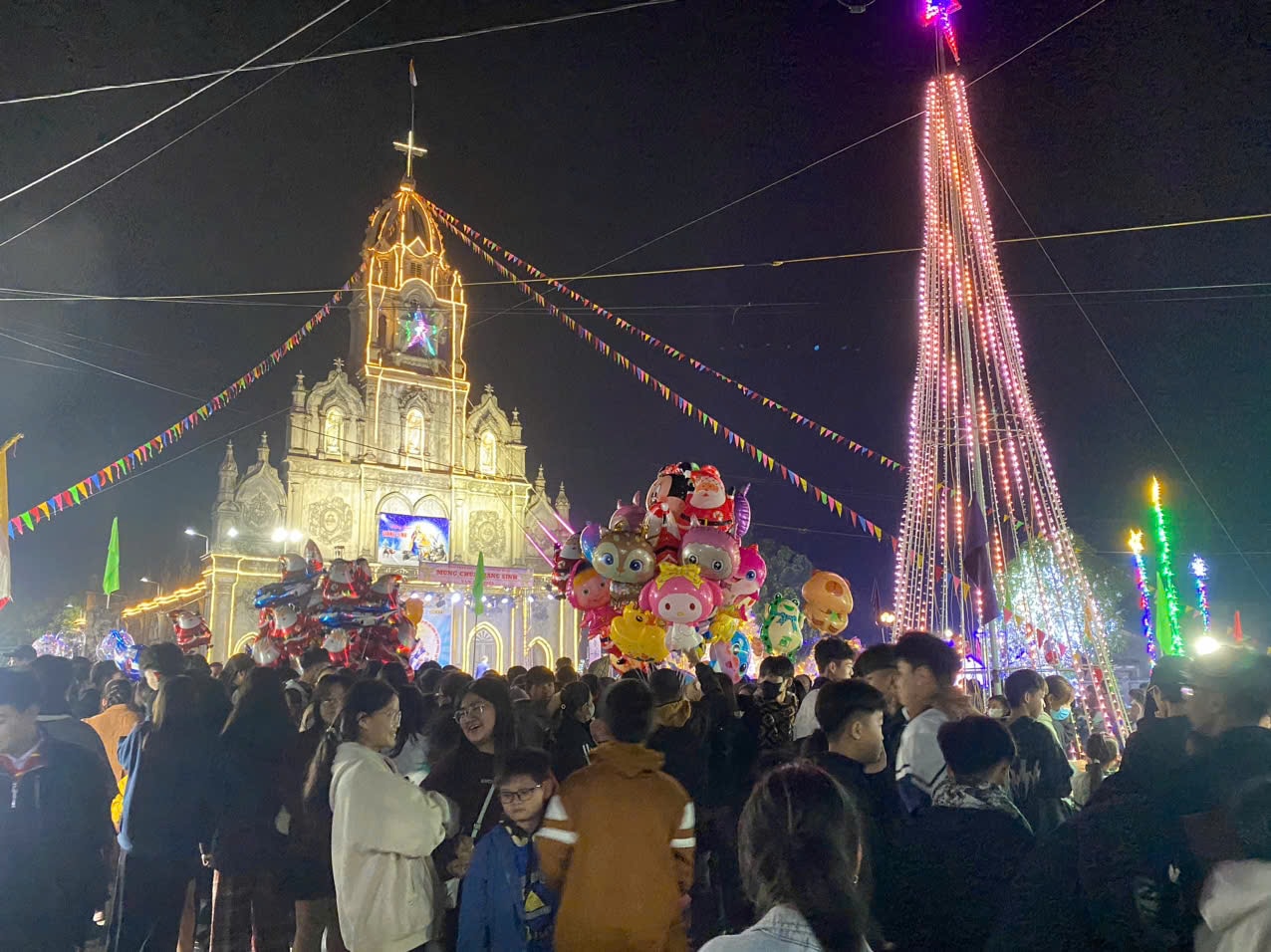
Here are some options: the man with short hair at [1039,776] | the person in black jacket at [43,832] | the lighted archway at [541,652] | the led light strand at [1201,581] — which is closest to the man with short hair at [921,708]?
the man with short hair at [1039,776]

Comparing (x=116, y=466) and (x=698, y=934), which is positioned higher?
(x=116, y=466)

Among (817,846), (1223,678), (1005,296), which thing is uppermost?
(1005,296)

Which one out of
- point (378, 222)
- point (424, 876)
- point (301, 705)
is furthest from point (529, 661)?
point (424, 876)

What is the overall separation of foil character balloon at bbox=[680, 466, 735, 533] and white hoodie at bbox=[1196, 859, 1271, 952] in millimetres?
9271

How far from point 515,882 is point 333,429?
32565mm

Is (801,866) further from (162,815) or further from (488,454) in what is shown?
(488,454)

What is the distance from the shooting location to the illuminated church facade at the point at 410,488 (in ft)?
104

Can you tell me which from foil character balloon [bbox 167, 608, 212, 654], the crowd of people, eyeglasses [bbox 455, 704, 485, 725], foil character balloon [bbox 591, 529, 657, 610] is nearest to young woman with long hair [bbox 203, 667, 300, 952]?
the crowd of people

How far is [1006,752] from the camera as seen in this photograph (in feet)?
10.3

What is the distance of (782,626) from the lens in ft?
43.0

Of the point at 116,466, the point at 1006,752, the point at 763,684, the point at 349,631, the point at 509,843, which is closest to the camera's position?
the point at 1006,752

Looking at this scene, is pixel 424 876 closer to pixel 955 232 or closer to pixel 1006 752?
pixel 1006 752

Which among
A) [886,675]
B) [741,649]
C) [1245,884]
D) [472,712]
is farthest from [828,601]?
[1245,884]

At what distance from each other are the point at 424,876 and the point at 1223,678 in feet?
11.9
